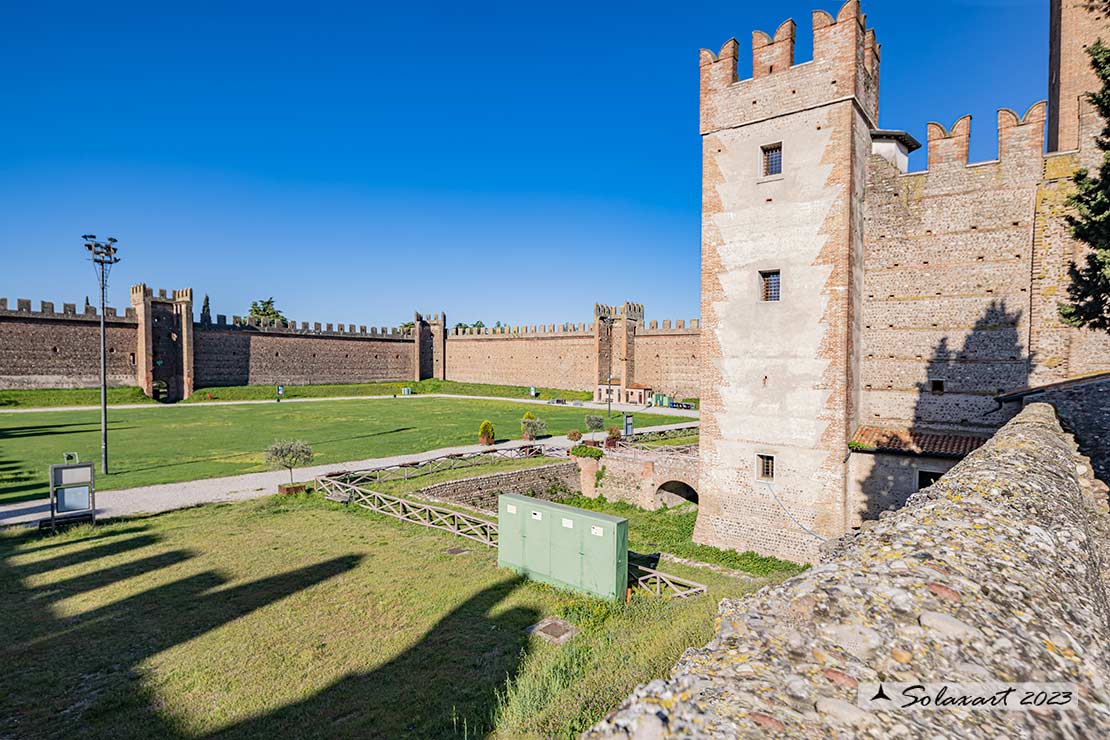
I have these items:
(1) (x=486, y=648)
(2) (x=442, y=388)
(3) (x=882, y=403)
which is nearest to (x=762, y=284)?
(3) (x=882, y=403)

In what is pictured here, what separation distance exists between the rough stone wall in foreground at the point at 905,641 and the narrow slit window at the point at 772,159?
13.2 metres

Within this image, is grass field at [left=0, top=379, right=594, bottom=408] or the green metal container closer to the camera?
the green metal container

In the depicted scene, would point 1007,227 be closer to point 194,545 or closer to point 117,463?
point 194,545

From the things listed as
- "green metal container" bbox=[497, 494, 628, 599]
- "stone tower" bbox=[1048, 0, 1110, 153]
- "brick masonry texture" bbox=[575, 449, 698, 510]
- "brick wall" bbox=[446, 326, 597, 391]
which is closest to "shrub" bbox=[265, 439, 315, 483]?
"green metal container" bbox=[497, 494, 628, 599]

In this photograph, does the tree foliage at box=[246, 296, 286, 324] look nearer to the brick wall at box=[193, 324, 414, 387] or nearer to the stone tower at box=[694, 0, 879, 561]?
the brick wall at box=[193, 324, 414, 387]

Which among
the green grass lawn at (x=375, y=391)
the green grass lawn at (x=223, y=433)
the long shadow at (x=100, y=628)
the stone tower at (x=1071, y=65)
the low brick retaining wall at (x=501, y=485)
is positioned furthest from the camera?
the green grass lawn at (x=375, y=391)

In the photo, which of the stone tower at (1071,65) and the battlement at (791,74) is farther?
the stone tower at (1071,65)

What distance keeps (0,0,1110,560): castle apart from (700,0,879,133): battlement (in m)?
0.04

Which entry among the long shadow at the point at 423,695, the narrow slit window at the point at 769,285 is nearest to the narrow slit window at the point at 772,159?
the narrow slit window at the point at 769,285

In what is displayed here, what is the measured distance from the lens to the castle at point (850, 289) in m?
13.6

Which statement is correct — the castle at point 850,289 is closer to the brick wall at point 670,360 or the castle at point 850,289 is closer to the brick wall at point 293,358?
the brick wall at point 670,360

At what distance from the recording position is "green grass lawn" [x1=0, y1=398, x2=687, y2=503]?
20150mm

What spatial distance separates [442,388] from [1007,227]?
173 ft

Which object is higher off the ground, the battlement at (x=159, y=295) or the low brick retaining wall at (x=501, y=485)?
the battlement at (x=159, y=295)
